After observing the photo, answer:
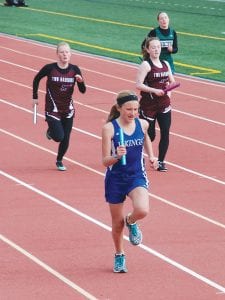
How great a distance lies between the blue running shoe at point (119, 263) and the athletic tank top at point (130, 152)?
2.73ft

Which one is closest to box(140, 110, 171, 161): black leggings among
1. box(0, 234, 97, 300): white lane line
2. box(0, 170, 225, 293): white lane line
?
box(0, 170, 225, 293): white lane line

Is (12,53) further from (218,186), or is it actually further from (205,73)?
Answer: (218,186)

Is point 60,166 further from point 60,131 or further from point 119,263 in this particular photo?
point 119,263

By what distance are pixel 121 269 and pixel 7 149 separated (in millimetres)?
6985

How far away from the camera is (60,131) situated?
A: 15.2 m

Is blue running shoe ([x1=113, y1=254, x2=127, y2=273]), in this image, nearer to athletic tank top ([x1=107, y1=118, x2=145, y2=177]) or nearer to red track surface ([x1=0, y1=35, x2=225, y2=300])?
red track surface ([x1=0, y1=35, x2=225, y2=300])

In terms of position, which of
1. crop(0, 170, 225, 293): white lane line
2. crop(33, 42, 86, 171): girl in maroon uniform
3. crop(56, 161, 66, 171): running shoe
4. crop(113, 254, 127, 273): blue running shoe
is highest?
crop(33, 42, 86, 171): girl in maroon uniform

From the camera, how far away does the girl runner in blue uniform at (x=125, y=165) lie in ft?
32.8

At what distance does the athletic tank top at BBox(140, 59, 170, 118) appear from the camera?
15070 mm

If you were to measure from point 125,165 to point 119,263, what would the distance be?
1.00 m

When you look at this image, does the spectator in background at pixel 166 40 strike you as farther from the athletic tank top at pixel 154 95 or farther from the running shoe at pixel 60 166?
the running shoe at pixel 60 166

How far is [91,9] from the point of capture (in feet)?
141

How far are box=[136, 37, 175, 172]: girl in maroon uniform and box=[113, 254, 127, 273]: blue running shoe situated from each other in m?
4.98

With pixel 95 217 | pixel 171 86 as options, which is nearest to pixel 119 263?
pixel 95 217
